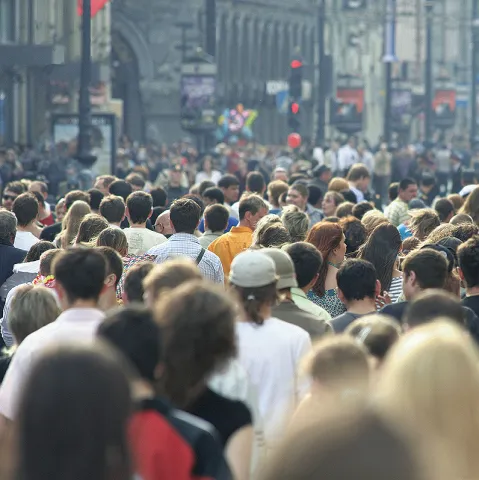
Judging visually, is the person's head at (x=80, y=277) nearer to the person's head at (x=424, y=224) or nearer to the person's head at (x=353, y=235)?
the person's head at (x=353, y=235)

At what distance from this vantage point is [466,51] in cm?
9800

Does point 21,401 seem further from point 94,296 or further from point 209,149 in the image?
point 209,149

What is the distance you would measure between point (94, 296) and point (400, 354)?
239cm

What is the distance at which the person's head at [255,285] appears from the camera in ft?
22.7

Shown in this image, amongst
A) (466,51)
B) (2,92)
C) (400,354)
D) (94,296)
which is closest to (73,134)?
→ (2,92)

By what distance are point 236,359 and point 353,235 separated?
6714 mm

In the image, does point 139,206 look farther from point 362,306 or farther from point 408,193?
point 408,193

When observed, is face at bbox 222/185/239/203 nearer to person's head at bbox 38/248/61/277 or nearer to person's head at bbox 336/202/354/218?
person's head at bbox 336/202/354/218

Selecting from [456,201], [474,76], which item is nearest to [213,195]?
[456,201]

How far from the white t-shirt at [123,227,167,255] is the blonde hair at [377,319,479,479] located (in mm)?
7675

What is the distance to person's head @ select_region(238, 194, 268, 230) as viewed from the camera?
517 inches

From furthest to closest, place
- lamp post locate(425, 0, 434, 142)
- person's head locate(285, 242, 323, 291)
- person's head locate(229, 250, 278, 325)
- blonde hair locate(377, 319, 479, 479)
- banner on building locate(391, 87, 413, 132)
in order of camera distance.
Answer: lamp post locate(425, 0, 434, 142), banner on building locate(391, 87, 413, 132), person's head locate(285, 242, 323, 291), person's head locate(229, 250, 278, 325), blonde hair locate(377, 319, 479, 479)

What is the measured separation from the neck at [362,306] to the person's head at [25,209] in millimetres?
5559

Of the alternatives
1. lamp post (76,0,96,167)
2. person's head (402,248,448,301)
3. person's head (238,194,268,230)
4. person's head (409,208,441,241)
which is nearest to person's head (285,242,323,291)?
person's head (402,248,448,301)
